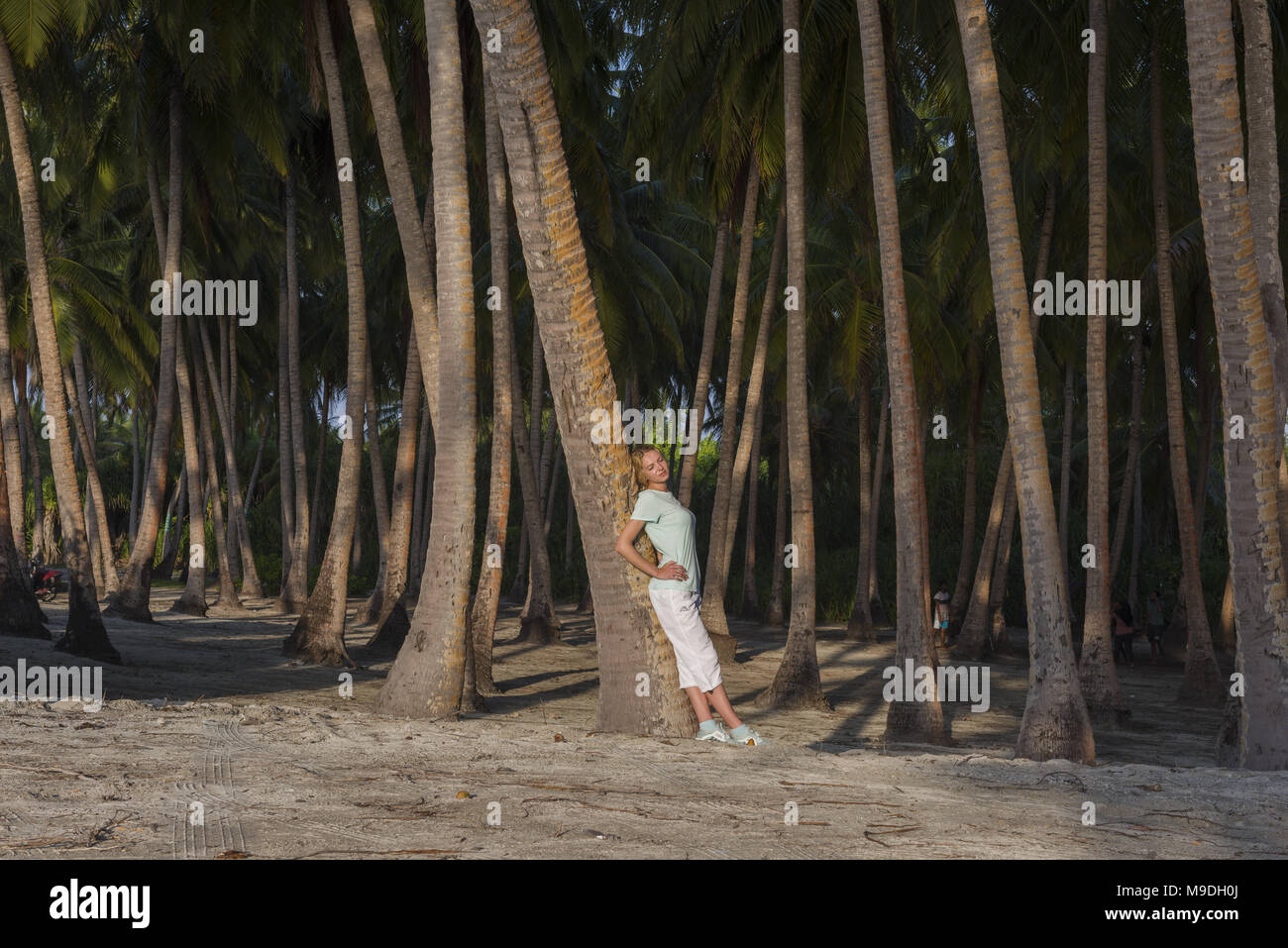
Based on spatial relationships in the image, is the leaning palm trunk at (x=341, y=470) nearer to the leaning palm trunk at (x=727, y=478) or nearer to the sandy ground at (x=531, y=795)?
the leaning palm trunk at (x=727, y=478)

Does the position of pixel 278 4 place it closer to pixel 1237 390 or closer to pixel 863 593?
pixel 1237 390

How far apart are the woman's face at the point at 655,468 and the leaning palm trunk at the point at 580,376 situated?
1.84ft

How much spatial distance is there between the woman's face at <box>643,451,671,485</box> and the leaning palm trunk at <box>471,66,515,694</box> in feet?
17.8

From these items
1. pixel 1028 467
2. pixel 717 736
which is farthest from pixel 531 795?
pixel 1028 467

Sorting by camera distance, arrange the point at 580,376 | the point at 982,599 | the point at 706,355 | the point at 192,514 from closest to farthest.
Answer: the point at 580,376 → the point at 706,355 → the point at 982,599 → the point at 192,514

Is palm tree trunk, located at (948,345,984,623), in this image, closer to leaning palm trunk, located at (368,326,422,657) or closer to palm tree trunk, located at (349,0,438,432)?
leaning palm trunk, located at (368,326,422,657)

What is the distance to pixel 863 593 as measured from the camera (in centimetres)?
2630

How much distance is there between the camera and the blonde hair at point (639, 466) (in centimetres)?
757

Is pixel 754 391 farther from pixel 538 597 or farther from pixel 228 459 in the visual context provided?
pixel 228 459

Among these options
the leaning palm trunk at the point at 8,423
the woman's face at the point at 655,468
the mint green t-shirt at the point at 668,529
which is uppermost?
the leaning palm trunk at the point at 8,423

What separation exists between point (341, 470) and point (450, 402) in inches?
222

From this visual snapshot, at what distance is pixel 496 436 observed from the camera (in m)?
13.4

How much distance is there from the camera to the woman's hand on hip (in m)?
7.20

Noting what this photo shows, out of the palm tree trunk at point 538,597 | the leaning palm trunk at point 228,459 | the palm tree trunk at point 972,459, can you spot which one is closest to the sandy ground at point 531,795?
the palm tree trunk at point 538,597
